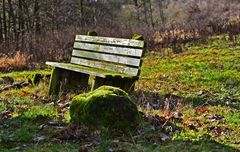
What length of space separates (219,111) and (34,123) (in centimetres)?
289

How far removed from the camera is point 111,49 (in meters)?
7.66

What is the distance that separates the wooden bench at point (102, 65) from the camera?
22.2 ft

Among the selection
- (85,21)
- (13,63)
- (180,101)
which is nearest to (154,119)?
(180,101)

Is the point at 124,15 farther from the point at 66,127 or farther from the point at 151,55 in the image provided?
the point at 66,127

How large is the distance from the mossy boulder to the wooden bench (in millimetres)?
1274

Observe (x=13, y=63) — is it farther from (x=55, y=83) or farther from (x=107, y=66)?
(x=107, y=66)

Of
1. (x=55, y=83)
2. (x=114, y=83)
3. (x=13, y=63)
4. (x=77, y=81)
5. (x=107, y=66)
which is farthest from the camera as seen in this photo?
(x=13, y=63)

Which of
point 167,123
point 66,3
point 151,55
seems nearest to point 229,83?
point 167,123

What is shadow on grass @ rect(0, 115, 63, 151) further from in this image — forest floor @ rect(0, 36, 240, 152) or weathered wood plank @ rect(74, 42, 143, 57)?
weathered wood plank @ rect(74, 42, 143, 57)

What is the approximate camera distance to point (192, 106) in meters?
6.40

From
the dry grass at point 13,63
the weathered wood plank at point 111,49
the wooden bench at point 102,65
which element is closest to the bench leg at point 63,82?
the wooden bench at point 102,65

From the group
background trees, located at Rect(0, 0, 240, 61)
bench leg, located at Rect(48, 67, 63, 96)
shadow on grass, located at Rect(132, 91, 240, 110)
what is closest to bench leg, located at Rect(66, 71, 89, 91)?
bench leg, located at Rect(48, 67, 63, 96)

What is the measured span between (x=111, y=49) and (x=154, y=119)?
2.61m

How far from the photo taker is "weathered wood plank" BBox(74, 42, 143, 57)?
694 cm
